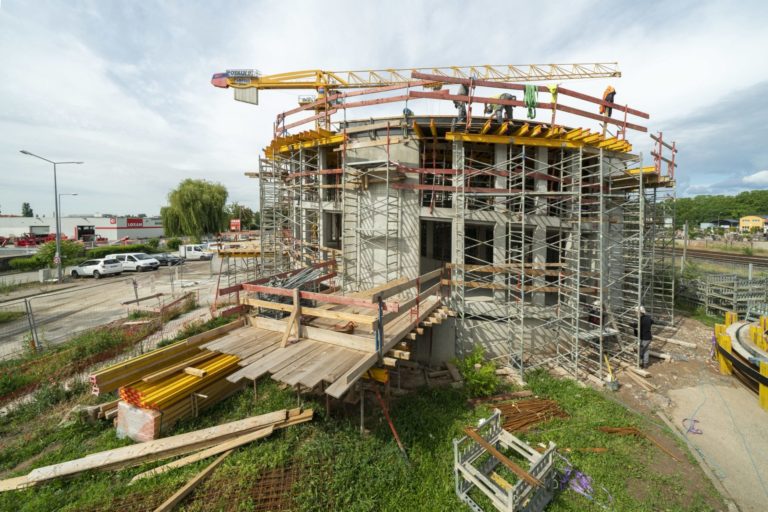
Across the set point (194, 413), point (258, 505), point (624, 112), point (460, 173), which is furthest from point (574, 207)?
point (194, 413)

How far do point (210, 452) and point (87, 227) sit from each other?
229 ft

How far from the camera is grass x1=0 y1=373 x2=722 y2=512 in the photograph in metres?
5.01

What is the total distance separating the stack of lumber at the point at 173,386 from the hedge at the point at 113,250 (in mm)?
35661

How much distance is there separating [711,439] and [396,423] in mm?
7105

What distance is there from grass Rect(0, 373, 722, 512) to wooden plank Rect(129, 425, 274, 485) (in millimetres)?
110

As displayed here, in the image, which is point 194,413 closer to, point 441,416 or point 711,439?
point 441,416

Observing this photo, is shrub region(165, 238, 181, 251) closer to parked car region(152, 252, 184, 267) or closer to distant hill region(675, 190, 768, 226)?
parked car region(152, 252, 184, 267)

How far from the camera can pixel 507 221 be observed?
10.9m

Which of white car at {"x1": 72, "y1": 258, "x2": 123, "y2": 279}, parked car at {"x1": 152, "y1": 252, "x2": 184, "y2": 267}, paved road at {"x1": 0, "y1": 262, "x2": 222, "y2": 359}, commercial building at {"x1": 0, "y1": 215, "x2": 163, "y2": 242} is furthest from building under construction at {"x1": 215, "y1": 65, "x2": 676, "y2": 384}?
commercial building at {"x1": 0, "y1": 215, "x2": 163, "y2": 242}

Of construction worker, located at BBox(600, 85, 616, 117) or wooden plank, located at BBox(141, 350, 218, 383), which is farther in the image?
construction worker, located at BBox(600, 85, 616, 117)

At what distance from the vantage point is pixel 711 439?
6977mm

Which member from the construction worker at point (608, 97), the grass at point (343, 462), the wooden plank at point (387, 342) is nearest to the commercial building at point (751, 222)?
the construction worker at point (608, 97)

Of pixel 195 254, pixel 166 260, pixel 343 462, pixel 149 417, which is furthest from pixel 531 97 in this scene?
pixel 195 254

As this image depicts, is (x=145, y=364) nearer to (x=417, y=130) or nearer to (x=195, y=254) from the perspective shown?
(x=417, y=130)
